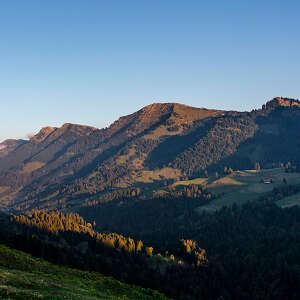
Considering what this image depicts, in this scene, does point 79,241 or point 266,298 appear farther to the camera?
point 79,241

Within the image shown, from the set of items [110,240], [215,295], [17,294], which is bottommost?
[215,295]

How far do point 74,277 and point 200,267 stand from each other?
125046 mm

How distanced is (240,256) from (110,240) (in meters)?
82.9

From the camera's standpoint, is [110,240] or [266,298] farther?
[110,240]

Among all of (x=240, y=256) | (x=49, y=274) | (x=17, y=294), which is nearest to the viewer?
(x=17, y=294)

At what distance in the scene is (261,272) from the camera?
6245 inches

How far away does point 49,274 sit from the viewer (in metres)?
62.4

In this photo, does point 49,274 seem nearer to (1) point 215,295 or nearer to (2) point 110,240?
(1) point 215,295

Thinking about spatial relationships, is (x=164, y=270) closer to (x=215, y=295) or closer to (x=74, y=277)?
(x=215, y=295)

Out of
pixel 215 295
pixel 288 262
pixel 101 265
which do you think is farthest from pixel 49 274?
pixel 288 262

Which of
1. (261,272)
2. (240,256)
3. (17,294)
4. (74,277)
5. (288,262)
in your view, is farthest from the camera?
(240,256)

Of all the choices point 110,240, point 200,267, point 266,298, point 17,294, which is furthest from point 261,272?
point 17,294

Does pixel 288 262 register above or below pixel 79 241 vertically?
below

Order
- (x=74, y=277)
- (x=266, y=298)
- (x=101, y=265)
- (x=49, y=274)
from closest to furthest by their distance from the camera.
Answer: (x=49, y=274), (x=74, y=277), (x=101, y=265), (x=266, y=298)
